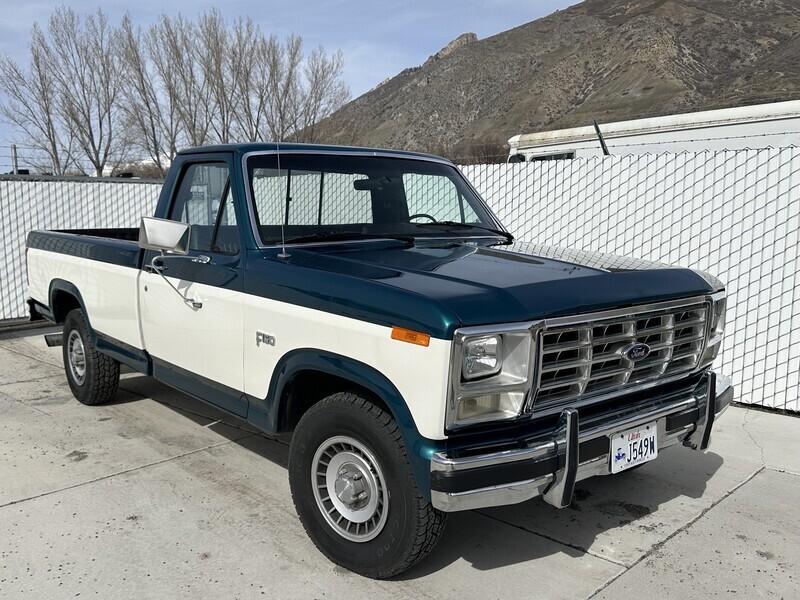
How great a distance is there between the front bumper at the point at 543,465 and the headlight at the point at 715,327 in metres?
0.51

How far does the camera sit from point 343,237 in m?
4.04

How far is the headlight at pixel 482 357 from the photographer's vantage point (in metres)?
2.79

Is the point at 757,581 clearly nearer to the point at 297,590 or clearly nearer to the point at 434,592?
the point at 434,592

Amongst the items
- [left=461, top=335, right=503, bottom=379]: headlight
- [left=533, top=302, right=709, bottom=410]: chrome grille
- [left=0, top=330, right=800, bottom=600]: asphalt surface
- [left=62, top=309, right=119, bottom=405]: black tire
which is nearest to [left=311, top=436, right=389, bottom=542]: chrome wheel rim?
[left=0, top=330, right=800, bottom=600]: asphalt surface

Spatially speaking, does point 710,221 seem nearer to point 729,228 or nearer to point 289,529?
point 729,228

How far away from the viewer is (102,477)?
4477mm

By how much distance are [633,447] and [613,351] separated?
46 cm

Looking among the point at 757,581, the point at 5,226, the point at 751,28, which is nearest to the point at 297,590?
the point at 757,581

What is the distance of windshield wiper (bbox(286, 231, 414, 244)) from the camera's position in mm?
3916

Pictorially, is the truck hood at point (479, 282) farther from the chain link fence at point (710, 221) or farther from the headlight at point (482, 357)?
the chain link fence at point (710, 221)

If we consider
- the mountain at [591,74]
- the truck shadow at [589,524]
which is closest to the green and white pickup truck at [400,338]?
the truck shadow at [589,524]

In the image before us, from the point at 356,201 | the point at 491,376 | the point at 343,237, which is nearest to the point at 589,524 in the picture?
the point at 491,376

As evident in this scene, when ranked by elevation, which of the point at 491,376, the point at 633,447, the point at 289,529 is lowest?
the point at 289,529

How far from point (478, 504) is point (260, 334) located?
1472 mm
